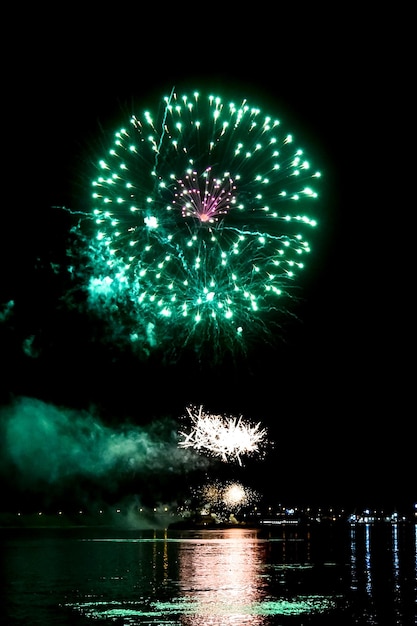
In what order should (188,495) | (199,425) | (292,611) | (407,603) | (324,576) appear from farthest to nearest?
1. (188,495)
2. (199,425)
3. (324,576)
4. (407,603)
5. (292,611)

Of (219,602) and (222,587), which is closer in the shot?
(219,602)

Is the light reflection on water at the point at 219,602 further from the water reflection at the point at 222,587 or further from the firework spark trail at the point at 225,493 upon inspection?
the firework spark trail at the point at 225,493

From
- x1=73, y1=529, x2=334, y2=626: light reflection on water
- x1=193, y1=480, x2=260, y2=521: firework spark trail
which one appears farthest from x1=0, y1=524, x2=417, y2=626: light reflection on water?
x1=193, y1=480, x2=260, y2=521: firework spark trail

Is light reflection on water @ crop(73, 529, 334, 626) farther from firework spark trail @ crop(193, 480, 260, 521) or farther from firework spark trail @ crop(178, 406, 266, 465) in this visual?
Result: firework spark trail @ crop(193, 480, 260, 521)

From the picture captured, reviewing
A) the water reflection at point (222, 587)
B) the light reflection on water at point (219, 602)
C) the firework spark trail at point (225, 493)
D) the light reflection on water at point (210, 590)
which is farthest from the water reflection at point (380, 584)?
the firework spark trail at point (225, 493)

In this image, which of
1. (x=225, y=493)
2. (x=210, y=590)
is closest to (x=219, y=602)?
(x=210, y=590)

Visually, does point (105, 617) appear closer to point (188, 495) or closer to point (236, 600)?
point (236, 600)

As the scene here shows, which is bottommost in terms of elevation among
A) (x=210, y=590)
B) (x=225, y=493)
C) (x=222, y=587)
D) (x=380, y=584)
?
(x=225, y=493)

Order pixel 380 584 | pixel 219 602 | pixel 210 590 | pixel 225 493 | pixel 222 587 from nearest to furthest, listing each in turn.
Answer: pixel 219 602 → pixel 210 590 → pixel 222 587 → pixel 380 584 → pixel 225 493

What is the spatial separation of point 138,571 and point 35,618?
1080 centimetres

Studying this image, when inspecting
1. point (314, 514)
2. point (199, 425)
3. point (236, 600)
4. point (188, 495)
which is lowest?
point (314, 514)

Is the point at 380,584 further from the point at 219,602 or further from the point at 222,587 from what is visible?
the point at 219,602

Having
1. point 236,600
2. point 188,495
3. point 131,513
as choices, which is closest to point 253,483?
point 188,495

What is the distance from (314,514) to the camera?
344 ft
